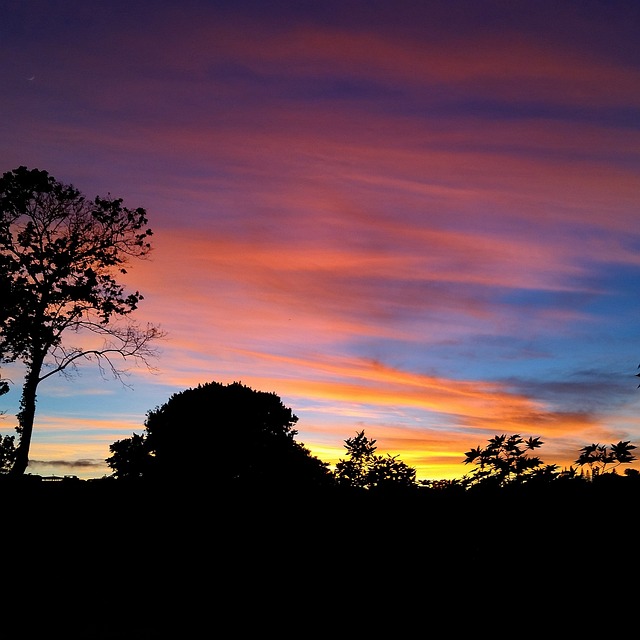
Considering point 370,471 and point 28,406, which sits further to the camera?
point 28,406

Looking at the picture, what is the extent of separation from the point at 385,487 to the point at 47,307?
27951 millimetres

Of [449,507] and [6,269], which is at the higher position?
[6,269]

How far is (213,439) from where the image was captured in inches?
1347

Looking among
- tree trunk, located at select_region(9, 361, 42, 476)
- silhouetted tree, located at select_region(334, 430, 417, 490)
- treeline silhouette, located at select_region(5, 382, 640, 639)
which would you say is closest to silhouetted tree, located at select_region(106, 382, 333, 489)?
tree trunk, located at select_region(9, 361, 42, 476)

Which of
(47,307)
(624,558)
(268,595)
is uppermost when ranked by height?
(47,307)

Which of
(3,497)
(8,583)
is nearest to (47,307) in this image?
(3,497)

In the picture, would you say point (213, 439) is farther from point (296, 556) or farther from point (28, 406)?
point (296, 556)

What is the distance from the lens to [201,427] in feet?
113

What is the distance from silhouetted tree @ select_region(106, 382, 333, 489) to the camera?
3381 centimetres

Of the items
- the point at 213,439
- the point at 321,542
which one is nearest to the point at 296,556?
the point at 321,542

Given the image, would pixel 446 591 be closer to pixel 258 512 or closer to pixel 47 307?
pixel 258 512

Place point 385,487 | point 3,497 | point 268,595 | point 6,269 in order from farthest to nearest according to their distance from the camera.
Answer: point 6,269 < point 3,497 < point 268,595 < point 385,487

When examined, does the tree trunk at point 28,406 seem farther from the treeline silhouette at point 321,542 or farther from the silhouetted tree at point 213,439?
the treeline silhouette at point 321,542

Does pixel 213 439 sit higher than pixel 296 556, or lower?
higher
